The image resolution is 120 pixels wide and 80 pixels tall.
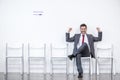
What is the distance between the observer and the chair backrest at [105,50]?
703cm

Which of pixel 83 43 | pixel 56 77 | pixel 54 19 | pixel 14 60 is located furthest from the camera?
pixel 14 60

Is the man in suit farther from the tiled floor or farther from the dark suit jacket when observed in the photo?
the tiled floor

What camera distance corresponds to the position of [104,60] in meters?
7.10

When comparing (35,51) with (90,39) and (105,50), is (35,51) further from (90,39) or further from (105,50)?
(105,50)

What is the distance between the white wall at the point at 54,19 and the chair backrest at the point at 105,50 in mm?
136

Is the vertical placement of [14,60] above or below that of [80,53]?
below

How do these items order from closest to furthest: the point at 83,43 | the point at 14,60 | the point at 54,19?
1. the point at 83,43
2. the point at 54,19
3. the point at 14,60

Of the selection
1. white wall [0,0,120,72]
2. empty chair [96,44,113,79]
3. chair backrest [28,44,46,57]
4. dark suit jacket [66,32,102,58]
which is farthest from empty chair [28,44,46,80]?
empty chair [96,44,113,79]

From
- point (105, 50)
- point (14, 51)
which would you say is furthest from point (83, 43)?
point (14, 51)

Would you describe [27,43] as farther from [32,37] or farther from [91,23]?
[91,23]

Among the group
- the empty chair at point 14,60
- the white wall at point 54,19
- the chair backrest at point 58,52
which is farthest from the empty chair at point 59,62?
the empty chair at point 14,60

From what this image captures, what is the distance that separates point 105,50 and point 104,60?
0.27 meters

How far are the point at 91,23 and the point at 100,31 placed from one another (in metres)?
0.35

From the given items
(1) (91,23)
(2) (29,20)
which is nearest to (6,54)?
(2) (29,20)
